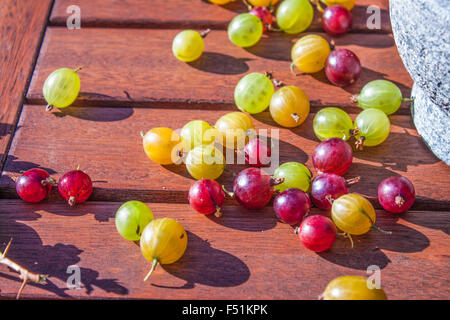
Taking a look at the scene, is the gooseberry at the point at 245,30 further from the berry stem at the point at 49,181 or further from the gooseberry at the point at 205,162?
the berry stem at the point at 49,181

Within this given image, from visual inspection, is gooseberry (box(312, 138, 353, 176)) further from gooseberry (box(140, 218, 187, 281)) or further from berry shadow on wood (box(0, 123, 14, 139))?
berry shadow on wood (box(0, 123, 14, 139))

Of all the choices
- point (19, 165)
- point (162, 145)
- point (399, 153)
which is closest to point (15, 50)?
point (19, 165)

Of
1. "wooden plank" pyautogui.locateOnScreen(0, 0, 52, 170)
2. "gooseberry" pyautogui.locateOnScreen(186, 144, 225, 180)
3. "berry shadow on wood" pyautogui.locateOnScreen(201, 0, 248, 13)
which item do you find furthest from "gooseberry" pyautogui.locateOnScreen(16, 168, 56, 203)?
"berry shadow on wood" pyautogui.locateOnScreen(201, 0, 248, 13)

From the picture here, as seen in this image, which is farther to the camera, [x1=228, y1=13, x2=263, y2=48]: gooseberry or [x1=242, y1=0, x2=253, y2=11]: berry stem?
[x1=242, y1=0, x2=253, y2=11]: berry stem

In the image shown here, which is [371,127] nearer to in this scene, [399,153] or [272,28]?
[399,153]

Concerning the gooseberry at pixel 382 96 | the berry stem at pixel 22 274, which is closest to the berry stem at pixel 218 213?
the berry stem at pixel 22 274

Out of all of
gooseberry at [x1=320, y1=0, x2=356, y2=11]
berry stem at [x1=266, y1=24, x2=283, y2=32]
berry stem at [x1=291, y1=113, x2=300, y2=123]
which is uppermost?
gooseberry at [x1=320, y1=0, x2=356, y2=11]
